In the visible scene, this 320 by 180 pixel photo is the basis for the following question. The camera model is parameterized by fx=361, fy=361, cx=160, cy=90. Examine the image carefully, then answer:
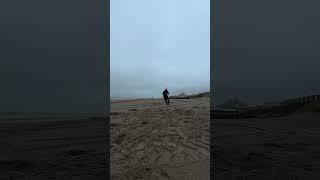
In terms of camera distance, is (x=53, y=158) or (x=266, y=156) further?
(x=266, y=156)

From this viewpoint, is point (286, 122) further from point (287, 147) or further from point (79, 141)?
point (79, 141)

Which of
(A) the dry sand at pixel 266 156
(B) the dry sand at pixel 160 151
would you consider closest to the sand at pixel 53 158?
(B) the dry sand at pixel 160 151

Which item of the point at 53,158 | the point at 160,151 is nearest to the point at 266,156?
the point at 160,151

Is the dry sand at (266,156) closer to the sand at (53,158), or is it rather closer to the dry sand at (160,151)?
the dry sand at (160,151)

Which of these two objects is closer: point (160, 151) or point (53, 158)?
→ point (53, 158)

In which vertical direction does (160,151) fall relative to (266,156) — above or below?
above

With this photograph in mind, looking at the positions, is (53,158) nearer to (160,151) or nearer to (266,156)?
(160,151)

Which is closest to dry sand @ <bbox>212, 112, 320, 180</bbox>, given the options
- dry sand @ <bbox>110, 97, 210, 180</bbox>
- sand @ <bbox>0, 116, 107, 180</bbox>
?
dry sand @ <bbox>110, 97, 210, 180</bbox>

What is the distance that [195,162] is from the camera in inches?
359

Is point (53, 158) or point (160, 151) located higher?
point (160, 151)

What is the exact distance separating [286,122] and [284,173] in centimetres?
1405

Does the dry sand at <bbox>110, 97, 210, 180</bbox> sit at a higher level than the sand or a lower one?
higher

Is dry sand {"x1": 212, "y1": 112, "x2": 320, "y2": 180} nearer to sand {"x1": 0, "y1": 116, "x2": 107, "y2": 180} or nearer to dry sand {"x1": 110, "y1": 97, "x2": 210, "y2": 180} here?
dry sand {"x1": 110, "y1": 97, "x2": 210, "y2": 180}

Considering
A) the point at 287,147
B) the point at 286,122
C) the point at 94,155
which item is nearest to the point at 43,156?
the point at 94,155
